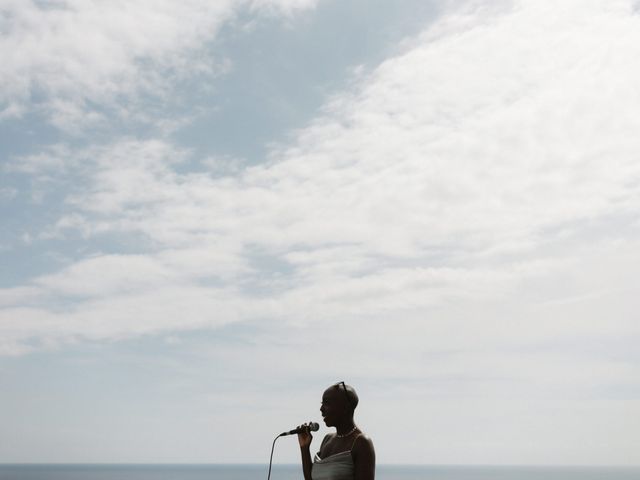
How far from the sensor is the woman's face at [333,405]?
5727 millimetres

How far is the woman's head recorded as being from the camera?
5.73 metres

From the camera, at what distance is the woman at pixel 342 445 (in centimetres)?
558

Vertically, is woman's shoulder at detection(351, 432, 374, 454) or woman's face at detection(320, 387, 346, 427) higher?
woman's face at detection(320, 387, 346, 427)

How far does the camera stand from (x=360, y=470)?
18.2ft

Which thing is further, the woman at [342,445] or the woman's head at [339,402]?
the woman's head at [339,402]

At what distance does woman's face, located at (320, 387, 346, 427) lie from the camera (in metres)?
5.73

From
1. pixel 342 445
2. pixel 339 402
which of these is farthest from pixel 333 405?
pixel 342 445

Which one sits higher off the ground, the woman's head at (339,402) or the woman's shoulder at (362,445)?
the woman's head at (339,402)

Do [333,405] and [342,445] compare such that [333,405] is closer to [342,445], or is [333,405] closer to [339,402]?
[339,402]

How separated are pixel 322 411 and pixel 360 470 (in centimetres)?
60

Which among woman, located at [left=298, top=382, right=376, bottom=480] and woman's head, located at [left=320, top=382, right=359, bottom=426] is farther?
woman's head, located at [left=320, top=382, right=359, bottom=426]

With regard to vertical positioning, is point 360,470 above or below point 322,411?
below

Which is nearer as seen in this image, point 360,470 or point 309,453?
point 360,470

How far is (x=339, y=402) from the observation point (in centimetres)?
572
